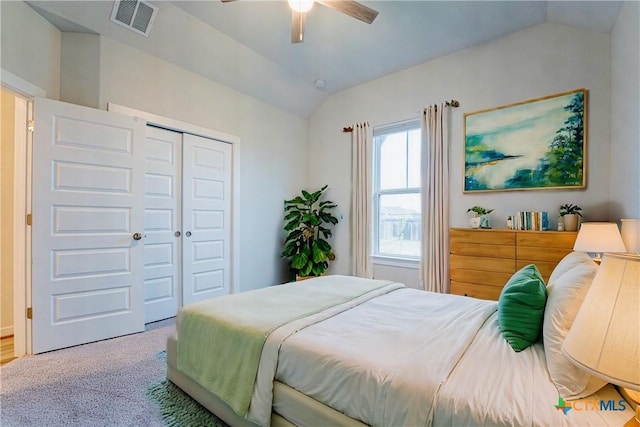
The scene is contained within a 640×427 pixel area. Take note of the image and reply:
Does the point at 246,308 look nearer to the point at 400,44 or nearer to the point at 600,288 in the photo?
the point at 600,288

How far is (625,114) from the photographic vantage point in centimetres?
232

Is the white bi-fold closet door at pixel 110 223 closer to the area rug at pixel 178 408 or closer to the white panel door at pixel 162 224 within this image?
the white panel door at pixel 162 224

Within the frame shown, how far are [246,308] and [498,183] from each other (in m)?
2.96

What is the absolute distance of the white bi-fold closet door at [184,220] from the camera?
131 inches

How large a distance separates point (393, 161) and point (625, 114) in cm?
236

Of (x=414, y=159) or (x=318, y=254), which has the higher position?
(x=414, y=159)

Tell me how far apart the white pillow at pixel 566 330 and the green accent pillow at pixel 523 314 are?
42 mm

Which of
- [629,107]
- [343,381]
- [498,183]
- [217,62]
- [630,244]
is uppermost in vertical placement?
[217,62]

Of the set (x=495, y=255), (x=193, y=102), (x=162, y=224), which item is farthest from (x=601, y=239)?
(x=193, y=102)

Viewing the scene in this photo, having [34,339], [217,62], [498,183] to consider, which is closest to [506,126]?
[498,183]

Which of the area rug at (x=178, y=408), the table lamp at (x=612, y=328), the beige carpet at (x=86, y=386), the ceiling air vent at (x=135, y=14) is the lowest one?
the beige carpet at (x=86, y=386)

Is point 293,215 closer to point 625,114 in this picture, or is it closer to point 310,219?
point 310,219

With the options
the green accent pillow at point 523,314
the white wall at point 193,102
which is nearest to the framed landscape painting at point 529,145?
the green accent pillow at point 523,314

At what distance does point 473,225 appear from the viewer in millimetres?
3305
